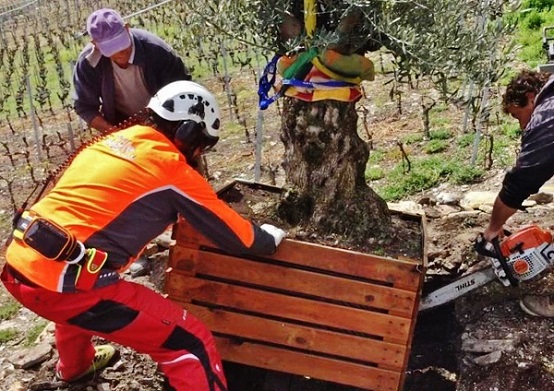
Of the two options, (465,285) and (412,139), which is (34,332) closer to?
(465,285)

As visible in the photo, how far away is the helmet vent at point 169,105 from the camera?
3346 mm

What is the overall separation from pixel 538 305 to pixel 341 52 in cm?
184

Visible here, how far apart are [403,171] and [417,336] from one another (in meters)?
2.94

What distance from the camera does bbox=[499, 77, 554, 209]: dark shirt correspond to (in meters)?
3.54

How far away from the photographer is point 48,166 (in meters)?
10.9

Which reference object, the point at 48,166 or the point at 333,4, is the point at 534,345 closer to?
the point at 333,4

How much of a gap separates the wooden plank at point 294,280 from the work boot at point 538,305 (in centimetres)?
90

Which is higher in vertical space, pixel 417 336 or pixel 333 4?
pixel 333 4

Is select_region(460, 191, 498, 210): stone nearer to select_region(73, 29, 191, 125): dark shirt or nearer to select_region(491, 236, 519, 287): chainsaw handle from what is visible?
select_region(491, 236, 519, 287): chainsaw handle

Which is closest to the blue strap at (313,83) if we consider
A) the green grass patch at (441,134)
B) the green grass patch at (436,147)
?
the green grass patch at (436,147)

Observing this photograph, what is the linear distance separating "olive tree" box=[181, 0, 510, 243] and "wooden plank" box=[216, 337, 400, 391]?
739 mm

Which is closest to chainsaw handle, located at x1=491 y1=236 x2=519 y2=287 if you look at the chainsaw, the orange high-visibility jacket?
the chainsaw

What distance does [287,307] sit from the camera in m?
3.73

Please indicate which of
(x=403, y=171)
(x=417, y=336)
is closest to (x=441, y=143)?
(x=403, y=171)
